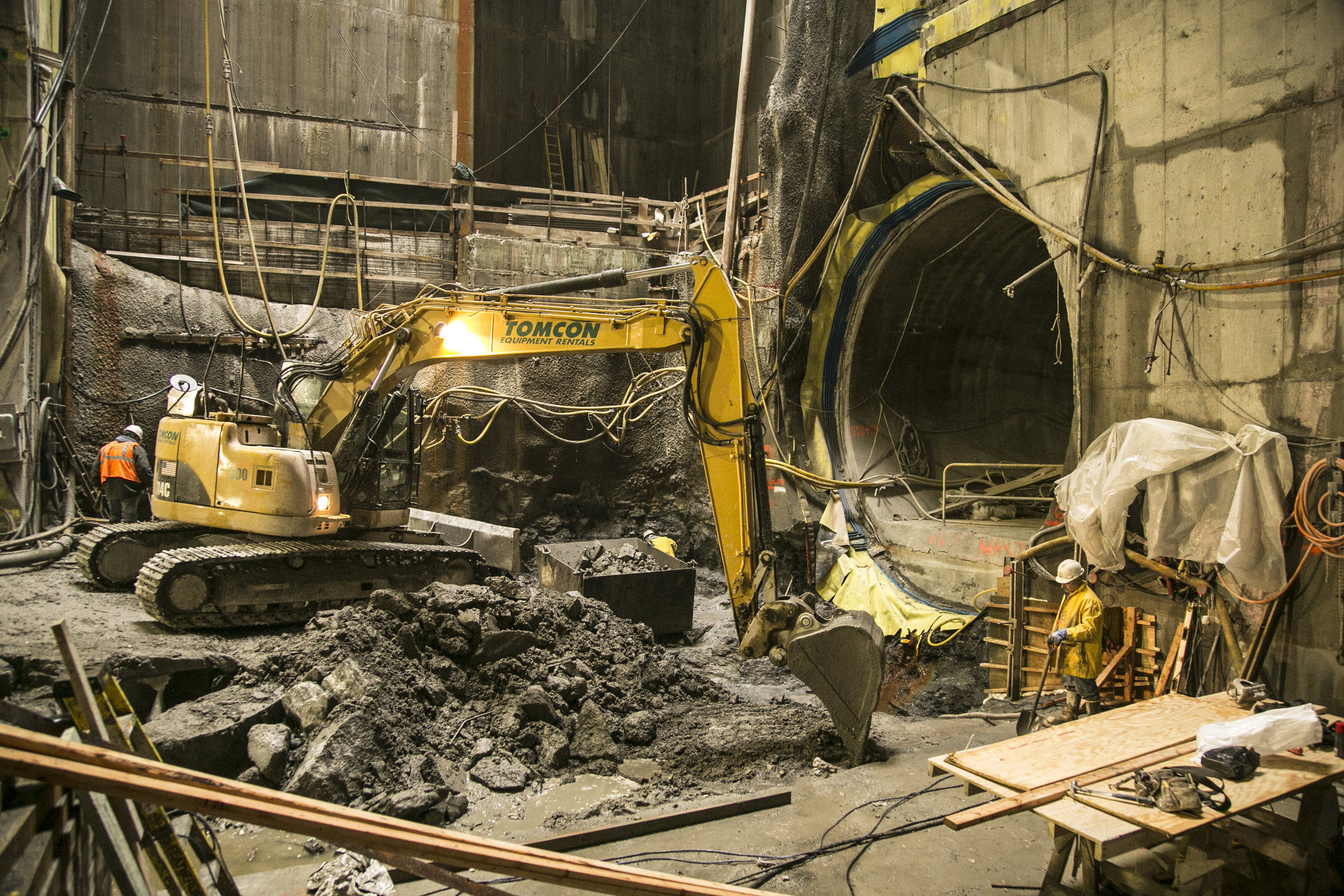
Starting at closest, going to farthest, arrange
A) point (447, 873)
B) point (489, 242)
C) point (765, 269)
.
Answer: point (447, 873), point (765, 269), point (489, 242)

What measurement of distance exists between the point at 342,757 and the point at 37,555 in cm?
538

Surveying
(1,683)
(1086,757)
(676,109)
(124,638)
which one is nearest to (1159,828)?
(1086,757)

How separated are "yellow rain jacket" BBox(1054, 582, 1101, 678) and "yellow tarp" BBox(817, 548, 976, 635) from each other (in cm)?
248

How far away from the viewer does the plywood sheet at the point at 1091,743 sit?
3.49 meters

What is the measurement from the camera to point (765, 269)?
10.9 metres

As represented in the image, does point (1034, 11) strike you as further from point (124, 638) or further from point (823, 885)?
point (124, 638)

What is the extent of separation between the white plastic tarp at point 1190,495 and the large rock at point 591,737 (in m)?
3.87

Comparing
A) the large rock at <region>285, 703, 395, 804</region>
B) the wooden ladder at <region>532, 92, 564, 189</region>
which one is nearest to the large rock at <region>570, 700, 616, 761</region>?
the large rock at <region>285, 703, 395, 804</region>

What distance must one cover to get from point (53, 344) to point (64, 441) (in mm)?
1158

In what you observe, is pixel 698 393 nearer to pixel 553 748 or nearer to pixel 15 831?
Answer: pixel 553 748

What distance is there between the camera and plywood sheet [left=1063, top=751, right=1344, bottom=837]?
3.00 m

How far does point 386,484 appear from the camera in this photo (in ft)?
26.9

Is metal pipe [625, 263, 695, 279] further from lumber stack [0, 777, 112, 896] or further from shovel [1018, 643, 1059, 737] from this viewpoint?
lumber stack [0, 777, 112, 896]

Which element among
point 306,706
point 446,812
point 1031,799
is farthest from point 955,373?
point 306,706
